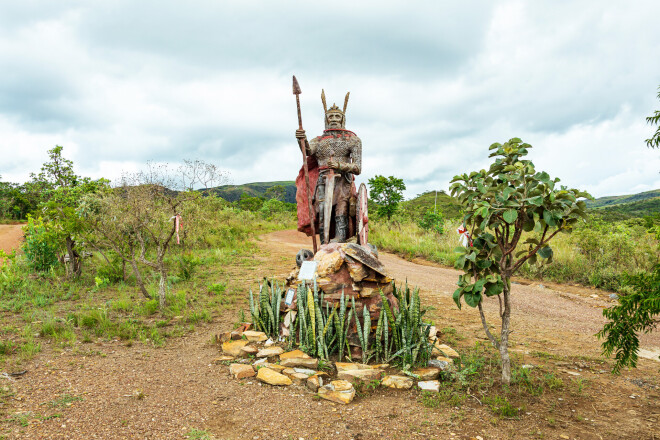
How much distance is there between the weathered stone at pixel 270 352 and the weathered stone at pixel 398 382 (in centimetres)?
123

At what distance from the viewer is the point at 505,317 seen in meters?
3.32

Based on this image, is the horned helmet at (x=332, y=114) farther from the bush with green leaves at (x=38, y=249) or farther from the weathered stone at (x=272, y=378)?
the bush with green leaves at (x=38, y=249)

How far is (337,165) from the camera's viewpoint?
5.28 metres

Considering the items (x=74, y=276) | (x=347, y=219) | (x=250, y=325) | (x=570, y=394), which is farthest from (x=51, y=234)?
(x=570, y=394)

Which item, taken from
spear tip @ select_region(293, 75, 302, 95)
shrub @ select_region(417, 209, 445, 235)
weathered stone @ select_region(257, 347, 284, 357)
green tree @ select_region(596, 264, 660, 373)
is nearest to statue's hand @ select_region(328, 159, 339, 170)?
spear tip @ select_region(293, 75, 302, 95)

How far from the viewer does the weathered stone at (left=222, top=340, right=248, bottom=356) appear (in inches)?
167

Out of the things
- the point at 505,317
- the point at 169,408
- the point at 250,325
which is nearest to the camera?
the point at 169,408

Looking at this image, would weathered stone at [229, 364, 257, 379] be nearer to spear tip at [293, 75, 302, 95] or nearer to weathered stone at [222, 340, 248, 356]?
weathered stone at [222, 340, 248, 356]

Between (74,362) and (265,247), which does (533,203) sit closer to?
(74,362)

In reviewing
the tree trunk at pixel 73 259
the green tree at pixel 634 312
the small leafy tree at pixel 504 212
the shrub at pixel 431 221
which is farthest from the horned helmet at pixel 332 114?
the shrub at pixel 431 221

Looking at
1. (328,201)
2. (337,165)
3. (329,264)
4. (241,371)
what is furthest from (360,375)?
(337,165)

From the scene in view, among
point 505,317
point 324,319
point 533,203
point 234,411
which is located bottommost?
point 234,411

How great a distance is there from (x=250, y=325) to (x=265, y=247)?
8963 millimetres

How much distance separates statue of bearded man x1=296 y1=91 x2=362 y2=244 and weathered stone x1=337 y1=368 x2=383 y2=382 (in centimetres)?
204
